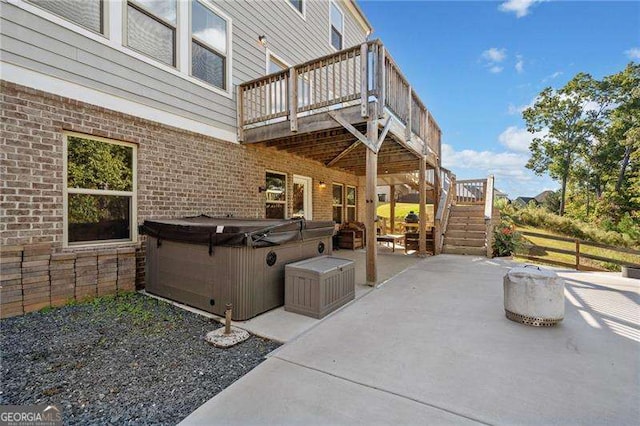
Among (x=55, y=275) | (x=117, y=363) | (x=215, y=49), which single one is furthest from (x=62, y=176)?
(x=215, y=49)

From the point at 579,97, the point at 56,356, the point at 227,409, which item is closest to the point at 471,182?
the point at 227,409

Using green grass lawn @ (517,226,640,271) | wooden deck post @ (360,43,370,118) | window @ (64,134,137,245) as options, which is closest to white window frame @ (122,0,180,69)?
window @ (64,134,137,245)

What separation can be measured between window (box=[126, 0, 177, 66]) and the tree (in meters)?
28.5

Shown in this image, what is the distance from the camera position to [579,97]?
21.8 m

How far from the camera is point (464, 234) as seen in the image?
343 inches

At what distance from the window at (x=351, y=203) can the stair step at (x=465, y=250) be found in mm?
3853

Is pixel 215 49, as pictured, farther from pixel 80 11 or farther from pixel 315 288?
pixel 315 288

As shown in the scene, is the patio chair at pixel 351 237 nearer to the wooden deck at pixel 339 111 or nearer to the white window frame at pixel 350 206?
the white window frame at pixel 350 206

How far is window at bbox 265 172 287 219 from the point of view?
734 cm

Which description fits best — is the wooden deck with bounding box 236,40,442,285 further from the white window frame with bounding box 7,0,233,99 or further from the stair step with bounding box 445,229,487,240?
the stair step with bounding box 445,229,487,240

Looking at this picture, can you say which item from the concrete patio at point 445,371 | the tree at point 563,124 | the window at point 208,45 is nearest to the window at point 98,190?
the window at point 208,45

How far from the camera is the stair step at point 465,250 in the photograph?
8.05 meters

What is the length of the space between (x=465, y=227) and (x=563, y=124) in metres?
21.8

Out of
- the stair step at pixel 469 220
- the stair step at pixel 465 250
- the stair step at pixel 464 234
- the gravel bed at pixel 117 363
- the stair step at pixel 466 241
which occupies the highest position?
the stair step at pixel 469 220
